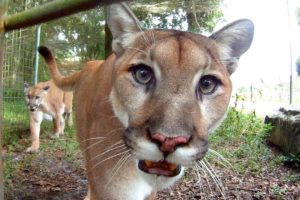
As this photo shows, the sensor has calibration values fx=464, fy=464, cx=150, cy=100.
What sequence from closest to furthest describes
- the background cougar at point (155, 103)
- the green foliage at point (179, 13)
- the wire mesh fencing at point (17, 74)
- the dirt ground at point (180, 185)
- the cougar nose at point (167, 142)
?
the cougar nose at point (167, 142) → the background cougar at point (155, 103) → the dirt ground at point (180, 185) → the wire mesh fencing at point (17, 74) → the green foliage at point (179, 13)

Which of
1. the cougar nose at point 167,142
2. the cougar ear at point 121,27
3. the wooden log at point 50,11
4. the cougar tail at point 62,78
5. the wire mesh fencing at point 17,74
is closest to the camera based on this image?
the wooden log at point 50,11

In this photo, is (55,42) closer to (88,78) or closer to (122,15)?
(88,78)

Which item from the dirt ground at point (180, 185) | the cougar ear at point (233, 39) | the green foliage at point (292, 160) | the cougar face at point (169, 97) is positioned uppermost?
the cougar ear at point (233, 39)

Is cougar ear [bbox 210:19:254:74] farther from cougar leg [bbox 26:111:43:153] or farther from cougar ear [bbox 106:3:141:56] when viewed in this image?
cougar leg [bbox 26:111:43:153]

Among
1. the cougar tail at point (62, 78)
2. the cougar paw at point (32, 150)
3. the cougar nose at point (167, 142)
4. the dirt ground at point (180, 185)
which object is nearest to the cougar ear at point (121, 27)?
the cougar nose at point (167, 142)

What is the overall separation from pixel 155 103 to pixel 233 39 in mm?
765

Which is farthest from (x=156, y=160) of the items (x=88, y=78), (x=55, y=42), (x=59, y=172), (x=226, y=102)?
(x=55, y=42)

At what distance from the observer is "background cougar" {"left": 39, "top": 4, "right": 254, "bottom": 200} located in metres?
1.74

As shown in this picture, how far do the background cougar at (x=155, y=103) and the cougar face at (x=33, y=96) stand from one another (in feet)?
17.2

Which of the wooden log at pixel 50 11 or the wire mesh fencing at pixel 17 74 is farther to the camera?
the wire mesh fencing at pixel 17 74

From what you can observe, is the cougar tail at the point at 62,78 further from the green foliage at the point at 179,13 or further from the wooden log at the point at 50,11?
the wooden log at the point at 50,11

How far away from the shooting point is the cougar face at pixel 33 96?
7902mm

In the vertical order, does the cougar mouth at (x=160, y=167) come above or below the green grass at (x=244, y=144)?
above

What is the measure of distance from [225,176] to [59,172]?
72.1 inches
